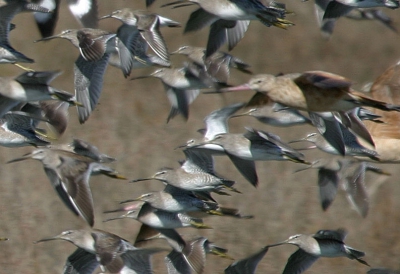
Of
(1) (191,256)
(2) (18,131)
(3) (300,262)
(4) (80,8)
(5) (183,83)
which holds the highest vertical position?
(4) (80,8)

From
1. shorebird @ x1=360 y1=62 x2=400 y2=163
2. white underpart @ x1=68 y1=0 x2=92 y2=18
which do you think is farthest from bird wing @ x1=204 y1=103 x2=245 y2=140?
white underpart @ x1=68 y1=0 x2=92 y2=18

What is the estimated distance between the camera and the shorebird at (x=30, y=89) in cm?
596

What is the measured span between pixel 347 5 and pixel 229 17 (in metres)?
0.89

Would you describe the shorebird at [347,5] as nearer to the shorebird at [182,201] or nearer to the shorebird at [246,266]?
the shorebird at [182,201]

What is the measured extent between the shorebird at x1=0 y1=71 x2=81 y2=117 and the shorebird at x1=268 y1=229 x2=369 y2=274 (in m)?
1.70

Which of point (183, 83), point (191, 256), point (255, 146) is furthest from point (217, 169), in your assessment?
point (255, 146)

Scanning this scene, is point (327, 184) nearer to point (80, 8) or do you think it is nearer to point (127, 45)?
point (127, 45)

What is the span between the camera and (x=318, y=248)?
6742 mm

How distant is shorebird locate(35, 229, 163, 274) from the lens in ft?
20.4

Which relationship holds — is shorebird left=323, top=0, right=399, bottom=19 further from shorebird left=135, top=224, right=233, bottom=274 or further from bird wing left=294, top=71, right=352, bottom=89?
shorebird left=135, top=224, right=233, bottom=274

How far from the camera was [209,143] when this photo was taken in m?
6.61

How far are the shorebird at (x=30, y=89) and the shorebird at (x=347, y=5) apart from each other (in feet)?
6.45

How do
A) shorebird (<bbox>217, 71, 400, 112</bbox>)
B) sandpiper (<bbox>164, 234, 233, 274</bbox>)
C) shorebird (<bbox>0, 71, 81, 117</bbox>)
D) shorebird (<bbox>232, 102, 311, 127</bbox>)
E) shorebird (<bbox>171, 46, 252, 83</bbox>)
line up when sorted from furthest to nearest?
shorebird (<bbox>232, 102, 311, 127</bbox>), shorebird (<bbox>171, 46, 252, 83</bbox>), sandpiper (<bbox>164, 234, 233, 274</bbox>), shorebird (<bbox>0, 71, 81, 117</bbox>), shorebird (<bbox>217, 71, 400, 112</bbox>)

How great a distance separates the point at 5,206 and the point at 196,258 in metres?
3.40
